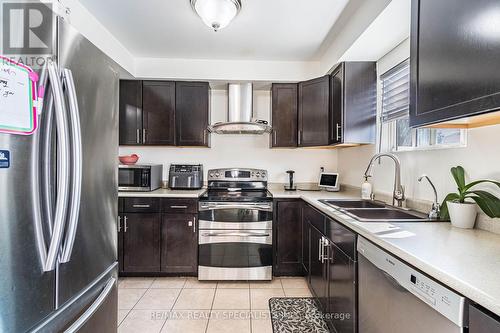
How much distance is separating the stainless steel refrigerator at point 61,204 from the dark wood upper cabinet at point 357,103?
1977 millimetres

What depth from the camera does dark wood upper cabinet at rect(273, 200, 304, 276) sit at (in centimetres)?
272

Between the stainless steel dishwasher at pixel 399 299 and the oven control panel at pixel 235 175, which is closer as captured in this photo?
the stainless steel dishwasher at pixel 399 299

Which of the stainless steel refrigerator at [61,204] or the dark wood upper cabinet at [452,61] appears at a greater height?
the dark wood upper cabinet at [452,61]

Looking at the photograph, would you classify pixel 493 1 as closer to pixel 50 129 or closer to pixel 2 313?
pixel 50 129

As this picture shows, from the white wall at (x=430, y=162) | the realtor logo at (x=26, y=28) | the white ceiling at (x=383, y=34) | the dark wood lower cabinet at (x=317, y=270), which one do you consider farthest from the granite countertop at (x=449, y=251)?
the realtor logo at (x=26, y=28)

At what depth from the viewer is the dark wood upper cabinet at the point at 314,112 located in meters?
2.74

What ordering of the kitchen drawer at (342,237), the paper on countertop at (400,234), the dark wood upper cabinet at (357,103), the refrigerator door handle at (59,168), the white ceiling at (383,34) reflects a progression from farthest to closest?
1. the dark wood upper cabinet at (357,103)
2. the white ceiling at (383,34)
3. the kitchen drawer at (342,237)
4. the paper on countertop at (400,234)
5. the refrigerator door handle at (59,168)

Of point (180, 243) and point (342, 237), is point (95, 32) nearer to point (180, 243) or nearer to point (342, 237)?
point (180, 243)

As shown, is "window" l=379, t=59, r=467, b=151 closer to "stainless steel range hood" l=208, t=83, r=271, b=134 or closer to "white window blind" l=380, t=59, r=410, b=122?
"white window blind" l=380, t=59, r=410, b=122

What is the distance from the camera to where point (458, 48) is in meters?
0.98

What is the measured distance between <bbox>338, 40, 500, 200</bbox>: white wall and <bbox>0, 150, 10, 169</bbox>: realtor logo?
6.62 feet

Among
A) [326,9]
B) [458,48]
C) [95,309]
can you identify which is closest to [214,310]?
[95,309]

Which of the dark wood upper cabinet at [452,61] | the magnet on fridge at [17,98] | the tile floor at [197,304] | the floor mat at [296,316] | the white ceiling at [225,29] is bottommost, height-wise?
the tile floor at [197,304]

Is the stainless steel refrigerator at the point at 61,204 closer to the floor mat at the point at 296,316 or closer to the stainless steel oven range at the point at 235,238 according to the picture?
the floor mat at the point at 296,316
